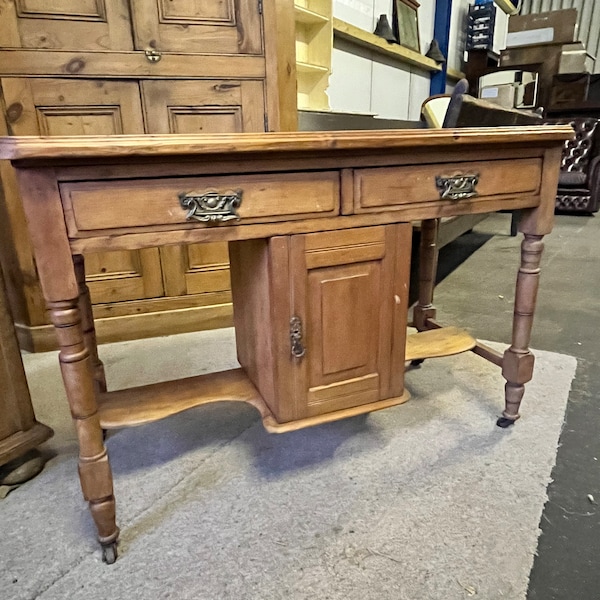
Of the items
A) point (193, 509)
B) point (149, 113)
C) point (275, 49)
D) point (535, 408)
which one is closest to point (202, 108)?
point (149, 113)

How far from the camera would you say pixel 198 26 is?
1718 millimetres

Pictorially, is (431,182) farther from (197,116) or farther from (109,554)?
(197,116)

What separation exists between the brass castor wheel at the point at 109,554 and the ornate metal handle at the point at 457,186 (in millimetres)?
980

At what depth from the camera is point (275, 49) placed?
5.94 ft

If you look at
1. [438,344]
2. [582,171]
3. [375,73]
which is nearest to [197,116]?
[438,344]

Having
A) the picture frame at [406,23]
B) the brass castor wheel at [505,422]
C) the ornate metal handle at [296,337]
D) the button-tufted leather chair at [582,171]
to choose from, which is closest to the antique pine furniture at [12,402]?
the ornate metal handle at [296,337]

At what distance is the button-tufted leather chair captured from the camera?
4445 millimetres

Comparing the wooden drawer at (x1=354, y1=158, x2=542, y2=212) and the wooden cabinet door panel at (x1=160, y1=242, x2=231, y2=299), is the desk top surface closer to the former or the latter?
the wooden drawer at (x1=354, y1=158, x2=542, y2=212)

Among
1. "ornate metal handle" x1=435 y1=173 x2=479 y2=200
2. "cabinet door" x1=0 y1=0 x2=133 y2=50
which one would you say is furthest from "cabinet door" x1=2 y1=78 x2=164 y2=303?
"ornate metal handle" x1=435 y1=173 x2=479 y2=200

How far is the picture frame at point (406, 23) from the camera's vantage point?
3.74m

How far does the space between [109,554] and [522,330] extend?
43.5 inches

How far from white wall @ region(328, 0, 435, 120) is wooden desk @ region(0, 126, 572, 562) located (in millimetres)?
2309

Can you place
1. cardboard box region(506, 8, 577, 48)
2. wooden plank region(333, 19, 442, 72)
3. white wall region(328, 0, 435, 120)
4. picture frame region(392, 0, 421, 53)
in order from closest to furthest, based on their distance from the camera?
1. wooden plank region(333, 19, 442, 72)
2. white wall region(328, 0, 435, 120)
3. picture frame region(392, 0, 421, 53)
4. cardboard box region(506, 8, 577, 48)

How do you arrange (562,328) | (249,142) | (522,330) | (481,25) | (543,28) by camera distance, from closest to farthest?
1. (249,142)
2. (522,330)
3. (562,328)
4. (481,25)
5. (543,28)
